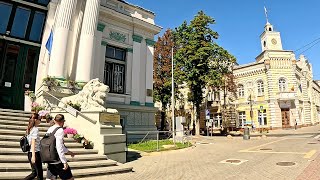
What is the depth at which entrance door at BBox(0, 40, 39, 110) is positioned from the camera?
13938 mm

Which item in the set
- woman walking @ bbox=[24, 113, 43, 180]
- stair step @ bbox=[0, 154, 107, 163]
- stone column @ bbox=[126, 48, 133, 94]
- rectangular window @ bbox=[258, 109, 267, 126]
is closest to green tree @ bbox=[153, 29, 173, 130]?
stone column @ bbox=[126, 48, 133, 94]

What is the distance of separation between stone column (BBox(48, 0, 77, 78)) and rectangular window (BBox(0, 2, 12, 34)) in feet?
9.60

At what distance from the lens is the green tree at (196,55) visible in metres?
30.0

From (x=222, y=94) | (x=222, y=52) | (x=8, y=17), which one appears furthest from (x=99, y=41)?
(x=222, y=94)

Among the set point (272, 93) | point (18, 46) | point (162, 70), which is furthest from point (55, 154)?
point (272, 93)

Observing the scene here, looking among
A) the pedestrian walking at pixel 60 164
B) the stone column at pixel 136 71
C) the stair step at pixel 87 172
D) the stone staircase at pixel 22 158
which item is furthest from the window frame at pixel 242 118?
the pedestrian walking at pixel 60 164

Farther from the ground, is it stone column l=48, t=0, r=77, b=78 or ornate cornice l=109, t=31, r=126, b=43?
ornate cornice l=109, t=31, r=126, b=43

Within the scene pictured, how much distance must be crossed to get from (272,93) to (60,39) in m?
36.1

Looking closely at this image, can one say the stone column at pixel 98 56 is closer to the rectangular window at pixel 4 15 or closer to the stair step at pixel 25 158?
the rectangular window at pixel 4 15

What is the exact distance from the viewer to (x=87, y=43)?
49.9ft

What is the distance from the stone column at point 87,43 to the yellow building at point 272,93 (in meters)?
32.0

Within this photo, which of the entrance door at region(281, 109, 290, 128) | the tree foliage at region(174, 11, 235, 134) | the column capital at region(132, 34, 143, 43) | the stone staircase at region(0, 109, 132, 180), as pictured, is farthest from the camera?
the entrance door at region(281, 109, 290, 128)

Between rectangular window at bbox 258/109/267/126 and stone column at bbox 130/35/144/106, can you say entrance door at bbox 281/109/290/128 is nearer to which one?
rectangular window at bbox 258/109/267/126

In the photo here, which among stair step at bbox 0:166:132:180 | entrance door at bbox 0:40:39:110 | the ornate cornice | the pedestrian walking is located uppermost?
the ornate cornice
